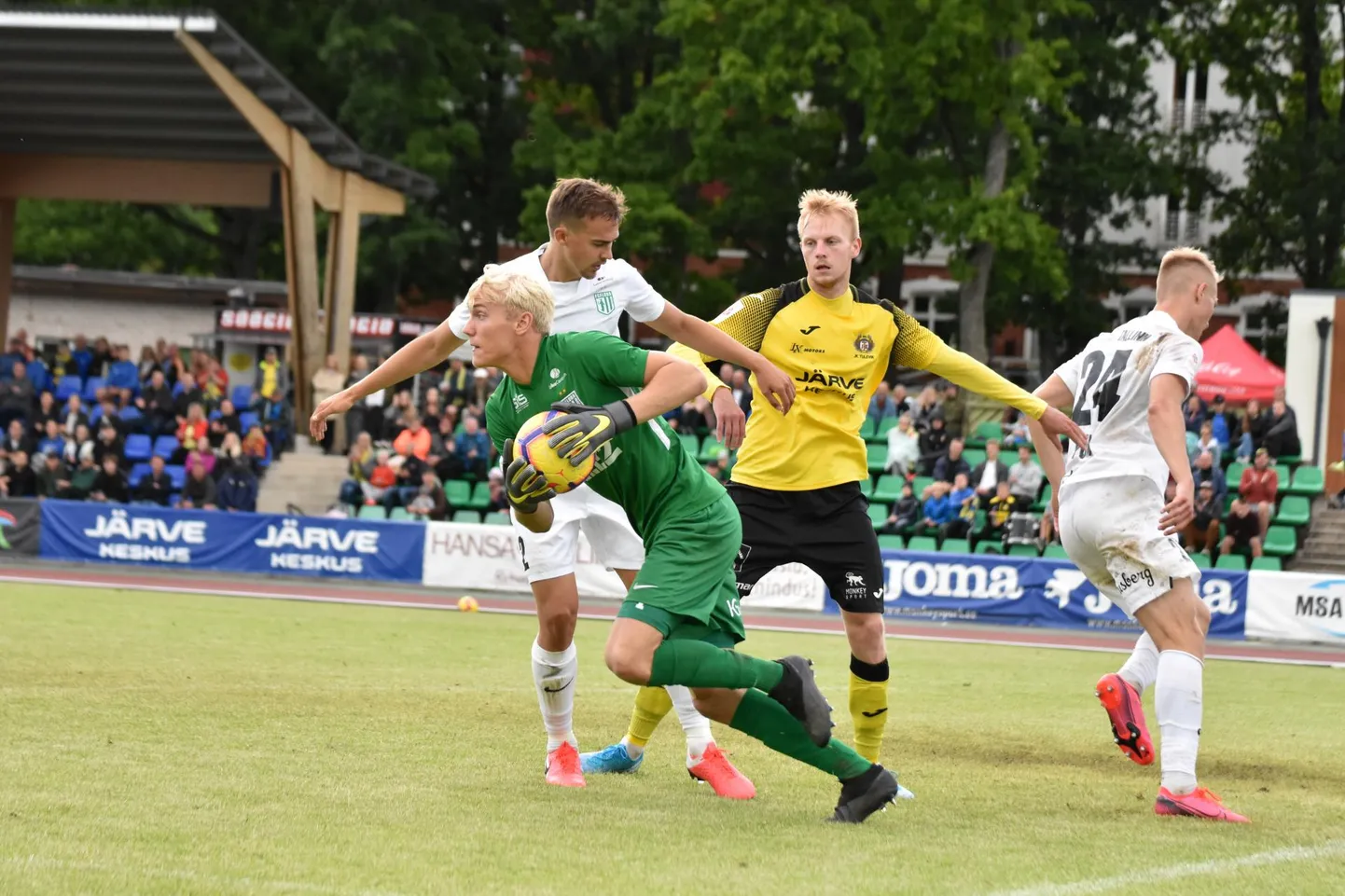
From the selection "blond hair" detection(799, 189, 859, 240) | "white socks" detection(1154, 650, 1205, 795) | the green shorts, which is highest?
"blond hair" detection(799, 189, 859, 240)

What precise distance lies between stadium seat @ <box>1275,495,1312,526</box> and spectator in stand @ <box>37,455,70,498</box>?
55.9ft

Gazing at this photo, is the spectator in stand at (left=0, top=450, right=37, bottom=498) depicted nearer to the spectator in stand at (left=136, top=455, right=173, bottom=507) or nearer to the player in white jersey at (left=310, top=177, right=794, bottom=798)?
the spectator in stand at (left=136, top=455, right=173, bottom=507)

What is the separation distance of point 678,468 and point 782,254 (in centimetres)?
3553

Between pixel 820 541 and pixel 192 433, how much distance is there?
21.1 meters

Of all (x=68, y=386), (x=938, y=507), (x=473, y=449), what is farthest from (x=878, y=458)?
(x=68, y=386)

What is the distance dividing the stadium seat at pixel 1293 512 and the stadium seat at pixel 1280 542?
20 centimetres

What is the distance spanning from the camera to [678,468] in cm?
638

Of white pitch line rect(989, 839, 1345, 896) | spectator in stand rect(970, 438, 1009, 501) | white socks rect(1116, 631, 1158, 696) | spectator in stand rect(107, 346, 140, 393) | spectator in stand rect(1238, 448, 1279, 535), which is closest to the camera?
white pitch line rect(989, 839, 1345, 896)

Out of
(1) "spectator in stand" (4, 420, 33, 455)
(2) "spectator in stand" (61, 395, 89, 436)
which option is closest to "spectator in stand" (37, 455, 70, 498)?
(1) "spectator in stand" (4, 420, 33, 455)

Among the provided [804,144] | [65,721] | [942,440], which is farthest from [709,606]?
[804,144]

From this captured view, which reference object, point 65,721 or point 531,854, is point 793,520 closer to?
point 531,854

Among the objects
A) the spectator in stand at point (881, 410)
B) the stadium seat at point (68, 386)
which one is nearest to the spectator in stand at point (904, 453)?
the spectator in stand at point (881, 410)

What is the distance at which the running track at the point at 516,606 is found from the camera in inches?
696

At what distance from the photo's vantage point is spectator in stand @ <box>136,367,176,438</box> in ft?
92.0
